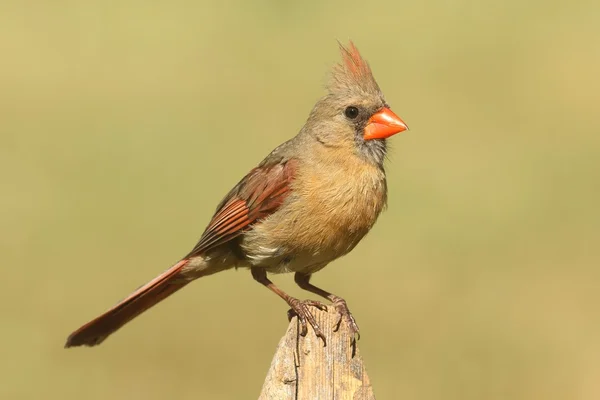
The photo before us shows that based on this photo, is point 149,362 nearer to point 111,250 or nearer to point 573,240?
→ point 111,250

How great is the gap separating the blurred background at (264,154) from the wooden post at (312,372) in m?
1.71

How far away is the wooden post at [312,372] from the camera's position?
10.5 ft

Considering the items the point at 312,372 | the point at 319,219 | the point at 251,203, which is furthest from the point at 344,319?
the point at 251,203

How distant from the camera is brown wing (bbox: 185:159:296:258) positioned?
449 cm

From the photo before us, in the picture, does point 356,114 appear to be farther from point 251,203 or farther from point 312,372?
point 312,372

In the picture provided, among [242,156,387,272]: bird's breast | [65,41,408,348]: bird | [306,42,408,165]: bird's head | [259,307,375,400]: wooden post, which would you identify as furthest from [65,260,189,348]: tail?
[259,307,375,400]: wooden post

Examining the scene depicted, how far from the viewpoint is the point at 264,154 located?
840 centimetres

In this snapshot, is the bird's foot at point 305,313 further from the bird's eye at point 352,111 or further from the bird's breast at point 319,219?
the bird's eye at point 352,111

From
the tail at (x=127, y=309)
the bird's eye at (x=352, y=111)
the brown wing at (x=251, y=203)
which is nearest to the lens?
the tail at (x=127, y=309)

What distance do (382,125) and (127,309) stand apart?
49.1 inches

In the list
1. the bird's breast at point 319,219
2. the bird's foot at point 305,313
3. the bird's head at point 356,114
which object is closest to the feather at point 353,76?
the bird's head at point 356,114

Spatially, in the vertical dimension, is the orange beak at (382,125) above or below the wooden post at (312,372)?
above

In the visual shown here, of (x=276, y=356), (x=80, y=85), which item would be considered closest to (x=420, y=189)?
(x=80, y=85)

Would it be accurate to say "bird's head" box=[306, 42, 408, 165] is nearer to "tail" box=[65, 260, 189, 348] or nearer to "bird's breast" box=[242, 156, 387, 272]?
"bird's breast" box=[242, 156, 387, 272]
